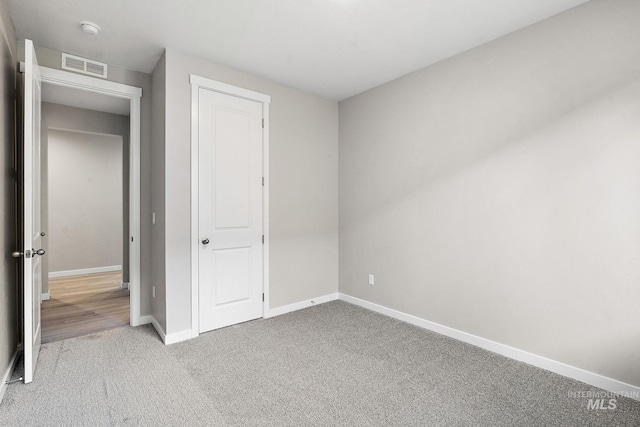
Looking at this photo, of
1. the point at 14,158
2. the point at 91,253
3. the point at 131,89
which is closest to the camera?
the point at 14,158

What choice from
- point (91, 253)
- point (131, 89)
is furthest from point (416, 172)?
point (91, 253)

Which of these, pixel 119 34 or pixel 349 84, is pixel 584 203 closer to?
pixel 349 84

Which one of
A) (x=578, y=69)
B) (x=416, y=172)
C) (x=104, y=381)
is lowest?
(x=104, y=381)

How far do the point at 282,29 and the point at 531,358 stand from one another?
3306 mm

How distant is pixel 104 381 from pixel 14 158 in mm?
1887

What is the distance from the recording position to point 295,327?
3.26 metres

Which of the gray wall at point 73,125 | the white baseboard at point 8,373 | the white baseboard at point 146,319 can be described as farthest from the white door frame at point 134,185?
the gray wall at point 73,125

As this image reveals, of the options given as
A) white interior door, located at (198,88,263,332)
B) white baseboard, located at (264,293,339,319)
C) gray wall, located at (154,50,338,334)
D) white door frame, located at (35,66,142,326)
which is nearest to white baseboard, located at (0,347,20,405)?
white door frame, located at (35,66,142,326)

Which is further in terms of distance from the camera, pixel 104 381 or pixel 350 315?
pixel 350 315

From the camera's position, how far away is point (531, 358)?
2.48 m

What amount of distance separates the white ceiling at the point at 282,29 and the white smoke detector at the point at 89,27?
4 cm

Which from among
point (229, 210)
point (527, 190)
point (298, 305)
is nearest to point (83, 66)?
point (229, 210)

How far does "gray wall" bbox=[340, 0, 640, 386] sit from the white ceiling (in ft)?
1.03

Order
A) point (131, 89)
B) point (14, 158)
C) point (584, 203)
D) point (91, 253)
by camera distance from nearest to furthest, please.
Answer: point (584, 203)
point (14, 158)
point (131, 89)
point (91, 253)
